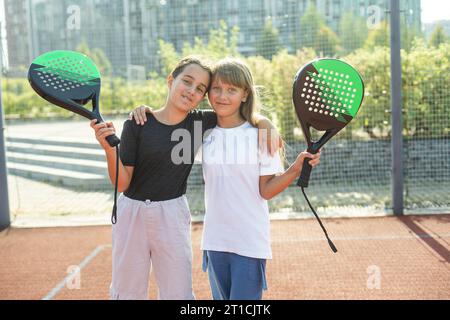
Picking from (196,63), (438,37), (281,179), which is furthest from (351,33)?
(281,179)

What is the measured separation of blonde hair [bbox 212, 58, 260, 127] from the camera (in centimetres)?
201

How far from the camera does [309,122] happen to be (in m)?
1.84

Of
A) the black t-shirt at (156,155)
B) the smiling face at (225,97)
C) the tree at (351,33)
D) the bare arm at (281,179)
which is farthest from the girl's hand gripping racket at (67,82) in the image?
the tree at (351,33)

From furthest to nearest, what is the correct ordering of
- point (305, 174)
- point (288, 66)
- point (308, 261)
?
point (288, 66) → point (308, 261) → point (305, 174)

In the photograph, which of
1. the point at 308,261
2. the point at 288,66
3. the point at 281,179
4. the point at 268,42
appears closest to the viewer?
the point at 281,179

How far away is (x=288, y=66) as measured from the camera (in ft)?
21.6

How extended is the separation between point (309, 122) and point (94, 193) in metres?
5.29

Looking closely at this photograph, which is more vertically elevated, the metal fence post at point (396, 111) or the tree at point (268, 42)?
the tree at point (268, 42)

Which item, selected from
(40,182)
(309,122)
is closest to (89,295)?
(309,122)

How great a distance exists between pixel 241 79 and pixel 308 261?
2.11 m

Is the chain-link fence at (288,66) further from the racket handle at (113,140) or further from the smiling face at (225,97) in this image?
the racket handle at (113,140)

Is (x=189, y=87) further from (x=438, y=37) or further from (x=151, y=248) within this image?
(x=438, y=37)

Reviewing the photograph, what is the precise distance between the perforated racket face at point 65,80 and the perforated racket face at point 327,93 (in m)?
0.73

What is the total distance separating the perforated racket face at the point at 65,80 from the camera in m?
1.85
